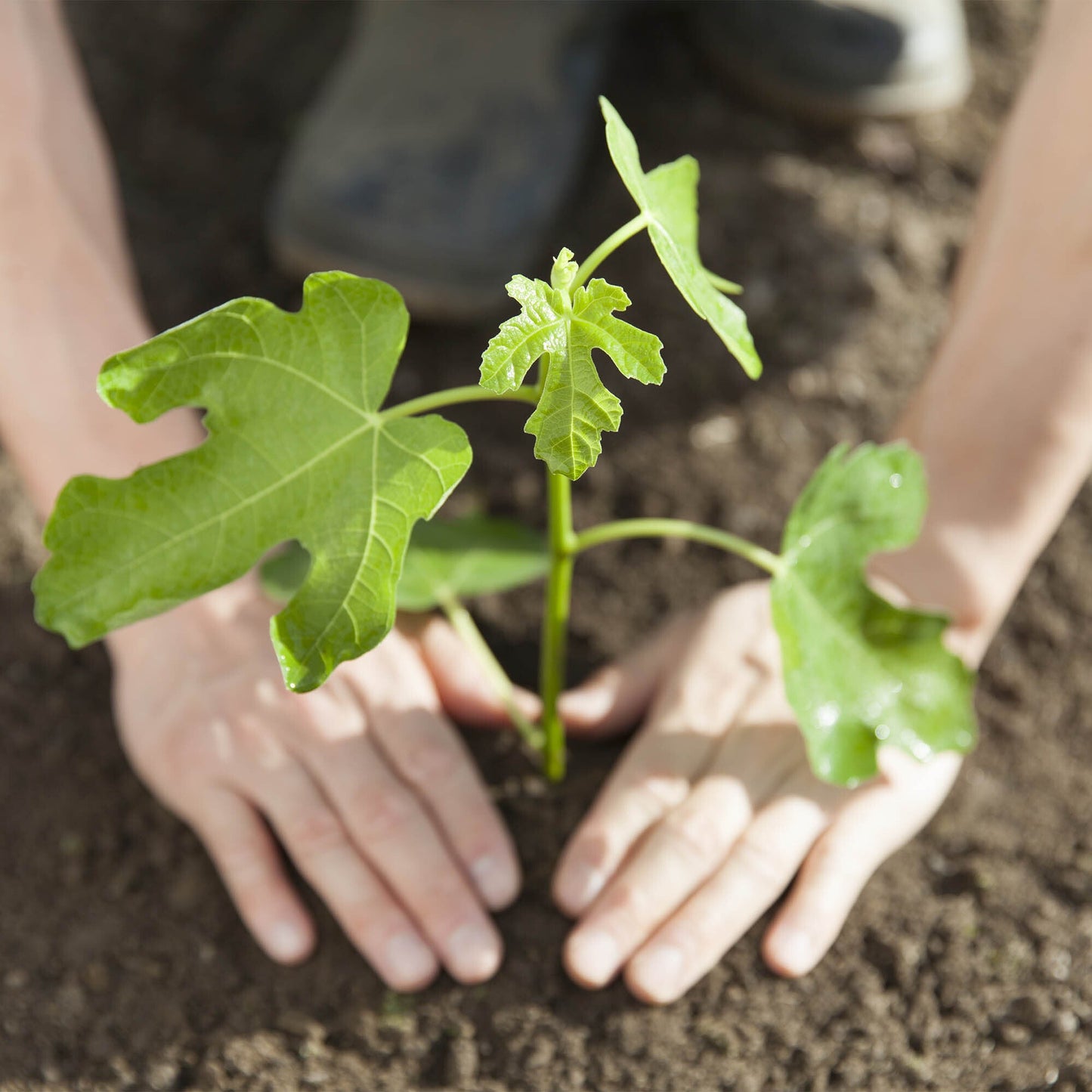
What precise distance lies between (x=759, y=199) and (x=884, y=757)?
142cm

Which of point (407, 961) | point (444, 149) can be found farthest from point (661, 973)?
point (444, 149)

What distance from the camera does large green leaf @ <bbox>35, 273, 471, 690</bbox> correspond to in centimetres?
106

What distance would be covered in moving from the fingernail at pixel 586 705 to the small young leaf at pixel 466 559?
0.20 metres

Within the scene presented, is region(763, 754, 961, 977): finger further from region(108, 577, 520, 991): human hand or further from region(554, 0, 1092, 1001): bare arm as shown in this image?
region(108, 577, 520, 991): human hand

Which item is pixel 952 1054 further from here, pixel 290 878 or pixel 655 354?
pixel 655 354

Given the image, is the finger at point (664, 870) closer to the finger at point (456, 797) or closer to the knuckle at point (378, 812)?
the finger at point (456, 797)

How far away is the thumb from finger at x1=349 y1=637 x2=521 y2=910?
0.18m

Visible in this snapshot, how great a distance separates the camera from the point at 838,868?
1554 mm

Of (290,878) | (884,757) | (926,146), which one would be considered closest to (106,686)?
(290,878)

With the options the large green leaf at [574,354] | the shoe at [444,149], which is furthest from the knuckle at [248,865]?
the shoe at [444,149]

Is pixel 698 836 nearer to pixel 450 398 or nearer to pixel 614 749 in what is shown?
pixel 614 749

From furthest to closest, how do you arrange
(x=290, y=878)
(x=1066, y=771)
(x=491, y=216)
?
(x=491, y=216) < (x=1066, y=771) < (x=290, y=878)

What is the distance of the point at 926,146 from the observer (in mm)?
2715

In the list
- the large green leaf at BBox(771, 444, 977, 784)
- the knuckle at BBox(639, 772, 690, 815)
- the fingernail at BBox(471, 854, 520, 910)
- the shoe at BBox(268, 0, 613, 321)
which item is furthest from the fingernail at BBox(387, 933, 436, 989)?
the shoe at BBox(268, 0, 613, 321)
